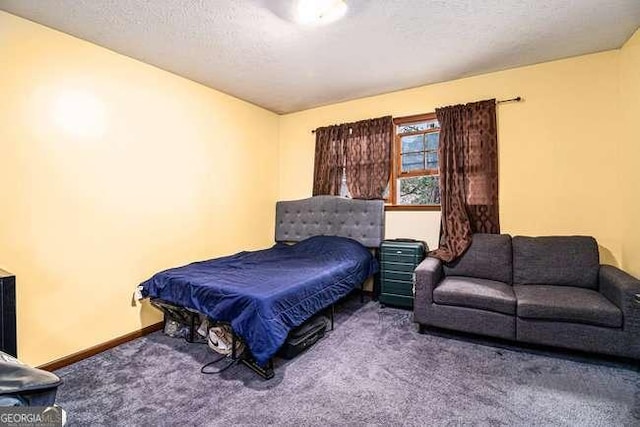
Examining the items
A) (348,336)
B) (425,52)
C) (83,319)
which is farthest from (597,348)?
(83,319)

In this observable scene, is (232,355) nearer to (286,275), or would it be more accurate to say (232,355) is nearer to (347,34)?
(286,275)

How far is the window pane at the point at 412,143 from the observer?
12.2 ft

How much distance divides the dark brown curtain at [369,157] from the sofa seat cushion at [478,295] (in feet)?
4.89

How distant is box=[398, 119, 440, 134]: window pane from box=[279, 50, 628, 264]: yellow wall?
18 cm

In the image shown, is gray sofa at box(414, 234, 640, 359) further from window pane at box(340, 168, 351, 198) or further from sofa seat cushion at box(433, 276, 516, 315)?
window pane at box(340, 168, 351, 198)

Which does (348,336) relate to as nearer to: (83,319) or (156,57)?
(83,319)

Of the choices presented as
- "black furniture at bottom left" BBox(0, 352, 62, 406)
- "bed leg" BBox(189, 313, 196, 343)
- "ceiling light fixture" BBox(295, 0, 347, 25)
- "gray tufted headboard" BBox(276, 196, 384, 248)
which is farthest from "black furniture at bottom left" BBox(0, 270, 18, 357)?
"gray tufted headboard" BBox(276, 196, 384, 248)

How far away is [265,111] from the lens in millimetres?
4441

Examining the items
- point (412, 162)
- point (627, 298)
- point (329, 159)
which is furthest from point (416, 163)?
point (627, 298)

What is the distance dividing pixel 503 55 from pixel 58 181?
156 inches

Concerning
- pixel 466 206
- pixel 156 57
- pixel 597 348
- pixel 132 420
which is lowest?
pixel 132 420

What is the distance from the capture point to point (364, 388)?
6.56ft

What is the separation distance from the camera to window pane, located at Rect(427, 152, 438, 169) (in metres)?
3.60

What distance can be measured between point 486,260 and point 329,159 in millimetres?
2278
